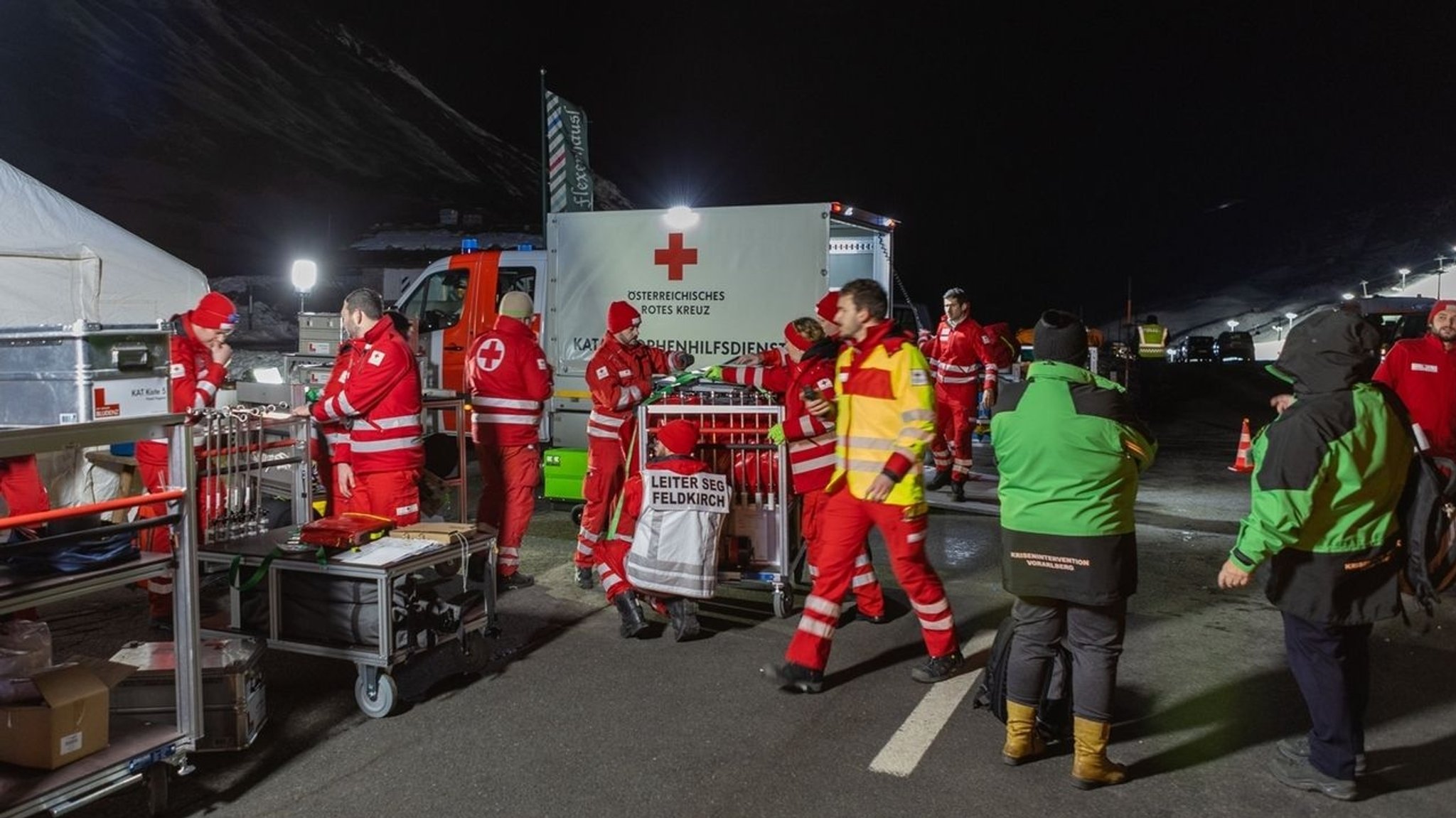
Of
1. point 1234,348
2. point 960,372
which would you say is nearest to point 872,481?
point 960,372

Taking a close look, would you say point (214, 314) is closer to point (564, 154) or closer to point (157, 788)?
point (157, 788)

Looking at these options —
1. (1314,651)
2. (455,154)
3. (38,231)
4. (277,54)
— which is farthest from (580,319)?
(277,54)

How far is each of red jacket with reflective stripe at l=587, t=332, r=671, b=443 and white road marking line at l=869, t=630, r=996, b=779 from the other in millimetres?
2685

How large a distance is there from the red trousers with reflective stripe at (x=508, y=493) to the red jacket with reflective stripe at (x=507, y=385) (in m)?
0.08

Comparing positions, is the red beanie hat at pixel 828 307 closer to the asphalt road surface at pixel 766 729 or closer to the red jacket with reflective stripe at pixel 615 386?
the red jacket with reflective stripe at pixel 615 386

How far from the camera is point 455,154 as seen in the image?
65.8m

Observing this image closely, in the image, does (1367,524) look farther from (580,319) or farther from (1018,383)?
(580,319)

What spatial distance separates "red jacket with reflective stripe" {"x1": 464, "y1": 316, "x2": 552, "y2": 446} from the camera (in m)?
6.11

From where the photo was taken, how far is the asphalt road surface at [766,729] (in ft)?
11.1

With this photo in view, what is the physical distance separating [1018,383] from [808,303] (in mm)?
5256

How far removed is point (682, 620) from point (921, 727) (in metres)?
1.59

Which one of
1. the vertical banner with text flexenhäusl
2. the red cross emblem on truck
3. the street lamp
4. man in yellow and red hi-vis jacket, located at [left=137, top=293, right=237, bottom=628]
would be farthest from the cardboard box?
the vertical banner with text flexenhäusl

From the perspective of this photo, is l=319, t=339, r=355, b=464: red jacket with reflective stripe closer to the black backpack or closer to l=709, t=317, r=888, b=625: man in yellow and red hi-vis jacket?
l=709, t=317, r=888, b=625: man in yellow and red hi-vis jacket

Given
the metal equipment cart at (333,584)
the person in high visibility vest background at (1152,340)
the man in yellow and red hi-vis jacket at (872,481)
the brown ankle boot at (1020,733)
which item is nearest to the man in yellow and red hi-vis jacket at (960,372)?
the man in yellow and red hi-vis jacket at (872,481)
